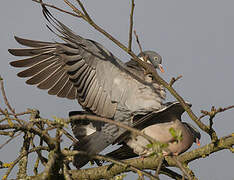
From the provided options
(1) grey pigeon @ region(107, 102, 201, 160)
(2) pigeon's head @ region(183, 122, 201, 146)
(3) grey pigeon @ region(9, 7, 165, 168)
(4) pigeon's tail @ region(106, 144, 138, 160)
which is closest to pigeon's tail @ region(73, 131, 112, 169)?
(3) grey pigeon @ region(9, 7, 165, 168)

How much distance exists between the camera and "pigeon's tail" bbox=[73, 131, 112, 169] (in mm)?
3537

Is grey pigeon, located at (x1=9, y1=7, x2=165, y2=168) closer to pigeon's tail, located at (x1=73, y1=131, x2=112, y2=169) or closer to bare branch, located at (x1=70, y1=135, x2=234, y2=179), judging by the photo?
pigeon's tail, located at (x1=73, y1=131, x2=112, y2=169)

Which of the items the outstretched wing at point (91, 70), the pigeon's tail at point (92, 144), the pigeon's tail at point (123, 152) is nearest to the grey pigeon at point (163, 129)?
the pigeon's tail at point (123, 152)

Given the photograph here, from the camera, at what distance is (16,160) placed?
2785 mm

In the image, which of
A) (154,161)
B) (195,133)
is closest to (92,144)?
(154,161)

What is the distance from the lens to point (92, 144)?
3.62 m

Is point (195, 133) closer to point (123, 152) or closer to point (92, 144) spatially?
point (123, 152)

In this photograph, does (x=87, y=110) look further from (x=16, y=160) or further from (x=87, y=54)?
(x=16, y=160)

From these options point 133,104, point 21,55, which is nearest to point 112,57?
point 133,104

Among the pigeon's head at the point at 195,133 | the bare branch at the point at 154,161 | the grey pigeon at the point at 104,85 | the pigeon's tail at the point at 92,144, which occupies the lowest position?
the bare branch at the point at 154,161

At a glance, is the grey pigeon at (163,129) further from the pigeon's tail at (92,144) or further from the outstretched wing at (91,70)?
the outstretched wing at (91,70)

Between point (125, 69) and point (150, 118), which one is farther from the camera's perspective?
point (125, 69)

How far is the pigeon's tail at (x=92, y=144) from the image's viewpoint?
11.6 ft

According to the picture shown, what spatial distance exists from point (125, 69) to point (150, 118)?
0.62 meters
